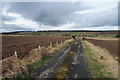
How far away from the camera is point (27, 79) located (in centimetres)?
485

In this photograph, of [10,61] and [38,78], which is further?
[10,61]

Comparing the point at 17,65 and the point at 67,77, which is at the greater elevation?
the point at 17,65

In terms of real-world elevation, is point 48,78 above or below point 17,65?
below

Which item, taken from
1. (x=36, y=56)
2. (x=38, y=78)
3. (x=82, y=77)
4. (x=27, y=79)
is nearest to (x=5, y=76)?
(x=27, y=79)

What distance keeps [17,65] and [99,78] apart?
5812 millimetres

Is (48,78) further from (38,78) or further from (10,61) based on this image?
(10,61)

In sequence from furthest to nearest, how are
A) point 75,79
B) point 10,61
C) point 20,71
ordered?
point 10,61, point 20,71, point 75,79

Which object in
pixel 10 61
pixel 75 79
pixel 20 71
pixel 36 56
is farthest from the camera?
pixel 36 56

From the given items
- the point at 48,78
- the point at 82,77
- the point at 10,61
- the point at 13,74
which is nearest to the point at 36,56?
the point at 10,61

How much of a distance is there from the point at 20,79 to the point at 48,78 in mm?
1800

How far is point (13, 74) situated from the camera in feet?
16.4

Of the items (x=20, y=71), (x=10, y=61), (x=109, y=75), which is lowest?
(x=109, y=75)

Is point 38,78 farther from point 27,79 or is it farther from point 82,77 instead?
point 82,77

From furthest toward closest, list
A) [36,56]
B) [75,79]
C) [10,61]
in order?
[36,56] < [10,61] < [75,79]
